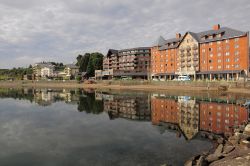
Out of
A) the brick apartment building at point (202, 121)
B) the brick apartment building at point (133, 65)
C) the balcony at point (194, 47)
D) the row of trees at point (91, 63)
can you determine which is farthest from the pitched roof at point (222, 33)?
the row of trees at point (91, 63)

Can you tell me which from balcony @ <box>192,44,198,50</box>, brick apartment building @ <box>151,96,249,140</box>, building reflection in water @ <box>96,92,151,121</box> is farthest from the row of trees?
brick apartment building @ <box>151,96,249,140</box>

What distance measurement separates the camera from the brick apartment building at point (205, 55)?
307ft

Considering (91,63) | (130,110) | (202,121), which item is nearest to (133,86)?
(130,110)

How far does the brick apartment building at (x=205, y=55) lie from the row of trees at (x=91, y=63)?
56271 millimetres

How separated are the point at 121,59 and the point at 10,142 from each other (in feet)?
453

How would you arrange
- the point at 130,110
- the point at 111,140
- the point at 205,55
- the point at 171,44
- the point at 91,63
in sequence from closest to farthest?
the point at 111,140 < the point at 130,110 < the point at 205,55 < the point at 171,44 < the point at 91,63

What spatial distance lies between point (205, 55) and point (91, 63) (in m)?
95.0

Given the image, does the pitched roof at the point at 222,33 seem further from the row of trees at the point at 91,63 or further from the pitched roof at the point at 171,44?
the row of trees at the point at 91,63

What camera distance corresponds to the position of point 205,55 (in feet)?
351

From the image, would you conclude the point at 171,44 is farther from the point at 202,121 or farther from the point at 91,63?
the point at 202,121

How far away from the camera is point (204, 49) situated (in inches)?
4222

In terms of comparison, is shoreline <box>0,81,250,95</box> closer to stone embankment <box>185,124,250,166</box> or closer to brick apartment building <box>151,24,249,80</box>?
brick apartment building <box>151,24,249,80</box>

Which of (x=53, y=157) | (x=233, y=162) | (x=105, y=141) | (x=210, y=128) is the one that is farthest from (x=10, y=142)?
(x=210, y=128)

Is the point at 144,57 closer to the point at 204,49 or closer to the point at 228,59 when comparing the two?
the point at 204,49
